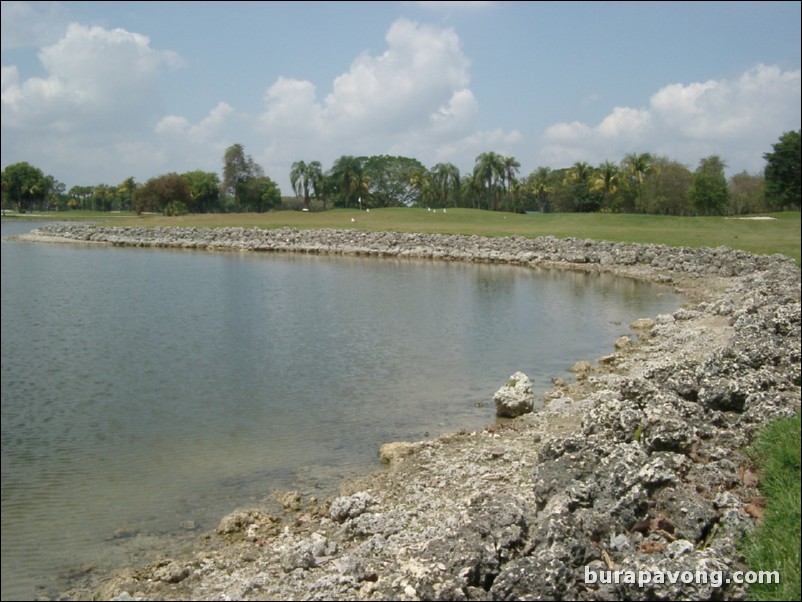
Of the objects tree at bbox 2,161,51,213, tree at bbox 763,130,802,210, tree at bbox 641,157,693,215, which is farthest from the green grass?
tree at bbox 2,161,51,213

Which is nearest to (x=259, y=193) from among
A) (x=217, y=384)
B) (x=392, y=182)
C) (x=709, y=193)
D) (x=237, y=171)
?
(x=237, y=171)

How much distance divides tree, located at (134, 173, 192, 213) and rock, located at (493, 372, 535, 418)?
4011 inches

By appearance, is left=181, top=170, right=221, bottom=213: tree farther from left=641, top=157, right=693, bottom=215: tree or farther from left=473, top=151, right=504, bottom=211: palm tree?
left=641, top=157, right=693, bottom=215: tree

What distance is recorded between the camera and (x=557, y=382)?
16641 mm

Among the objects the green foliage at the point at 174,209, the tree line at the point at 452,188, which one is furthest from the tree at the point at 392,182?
the green foliage at the point at 174,209

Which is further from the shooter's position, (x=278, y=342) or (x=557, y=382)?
(x=278, y=342)

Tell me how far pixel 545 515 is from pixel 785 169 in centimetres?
6936

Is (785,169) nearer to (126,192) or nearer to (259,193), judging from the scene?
(259,193)

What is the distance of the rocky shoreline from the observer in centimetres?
600

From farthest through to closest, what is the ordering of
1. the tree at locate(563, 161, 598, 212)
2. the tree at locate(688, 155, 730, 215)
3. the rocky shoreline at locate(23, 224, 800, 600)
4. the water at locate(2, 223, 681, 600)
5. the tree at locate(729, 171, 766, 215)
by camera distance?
1. the tree at locate(563, 161, 598, 212)
2. the tree at locate(729, 171, 766, 215)
3. the tree at locate(688, 155, 730, 215)
4. the water at locate(2, 223, 681, 600)
5. the rocky shoreline at locate(23, 224, 800, 600)

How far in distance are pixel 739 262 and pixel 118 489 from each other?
40423mm

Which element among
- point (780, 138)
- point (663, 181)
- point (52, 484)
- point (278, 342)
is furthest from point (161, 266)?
point (663, 181)

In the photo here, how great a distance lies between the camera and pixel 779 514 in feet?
21.6

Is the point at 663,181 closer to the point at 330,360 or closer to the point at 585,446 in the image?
the point at 330,360
